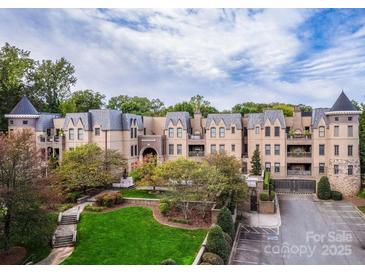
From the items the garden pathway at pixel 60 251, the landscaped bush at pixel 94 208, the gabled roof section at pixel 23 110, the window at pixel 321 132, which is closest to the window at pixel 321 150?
the window at pixel 321 132

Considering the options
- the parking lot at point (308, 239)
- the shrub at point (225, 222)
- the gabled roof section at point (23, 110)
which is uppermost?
the gabled roof section at point (23, 110)

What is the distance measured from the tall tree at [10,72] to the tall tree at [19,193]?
85.1 ft

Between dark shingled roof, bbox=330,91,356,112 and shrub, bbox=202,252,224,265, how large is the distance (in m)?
24.6

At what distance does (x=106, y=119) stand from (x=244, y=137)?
1745 centimetres

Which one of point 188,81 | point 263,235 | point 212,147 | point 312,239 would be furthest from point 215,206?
point 212,147

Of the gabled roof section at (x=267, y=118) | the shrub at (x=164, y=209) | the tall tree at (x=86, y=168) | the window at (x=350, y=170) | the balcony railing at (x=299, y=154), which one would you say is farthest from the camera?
the gabled roof section at (x=267, y=118)

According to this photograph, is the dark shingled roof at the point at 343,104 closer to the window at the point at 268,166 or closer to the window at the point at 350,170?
the window at the point at 350,170

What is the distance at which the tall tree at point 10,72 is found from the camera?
1545 inches

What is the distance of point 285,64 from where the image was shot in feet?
88.1

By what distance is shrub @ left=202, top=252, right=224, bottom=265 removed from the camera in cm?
1634

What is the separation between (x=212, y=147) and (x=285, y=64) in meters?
15.3

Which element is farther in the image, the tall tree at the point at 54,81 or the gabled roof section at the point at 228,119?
the tall tree at the point at 54,81

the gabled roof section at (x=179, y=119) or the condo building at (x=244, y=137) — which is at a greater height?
the gabled roof section at (x=179, y=119)

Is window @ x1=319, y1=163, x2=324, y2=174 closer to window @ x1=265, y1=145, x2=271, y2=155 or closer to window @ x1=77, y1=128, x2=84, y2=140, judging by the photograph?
window @ x1=265, y1=145, x2=271, y2=155
